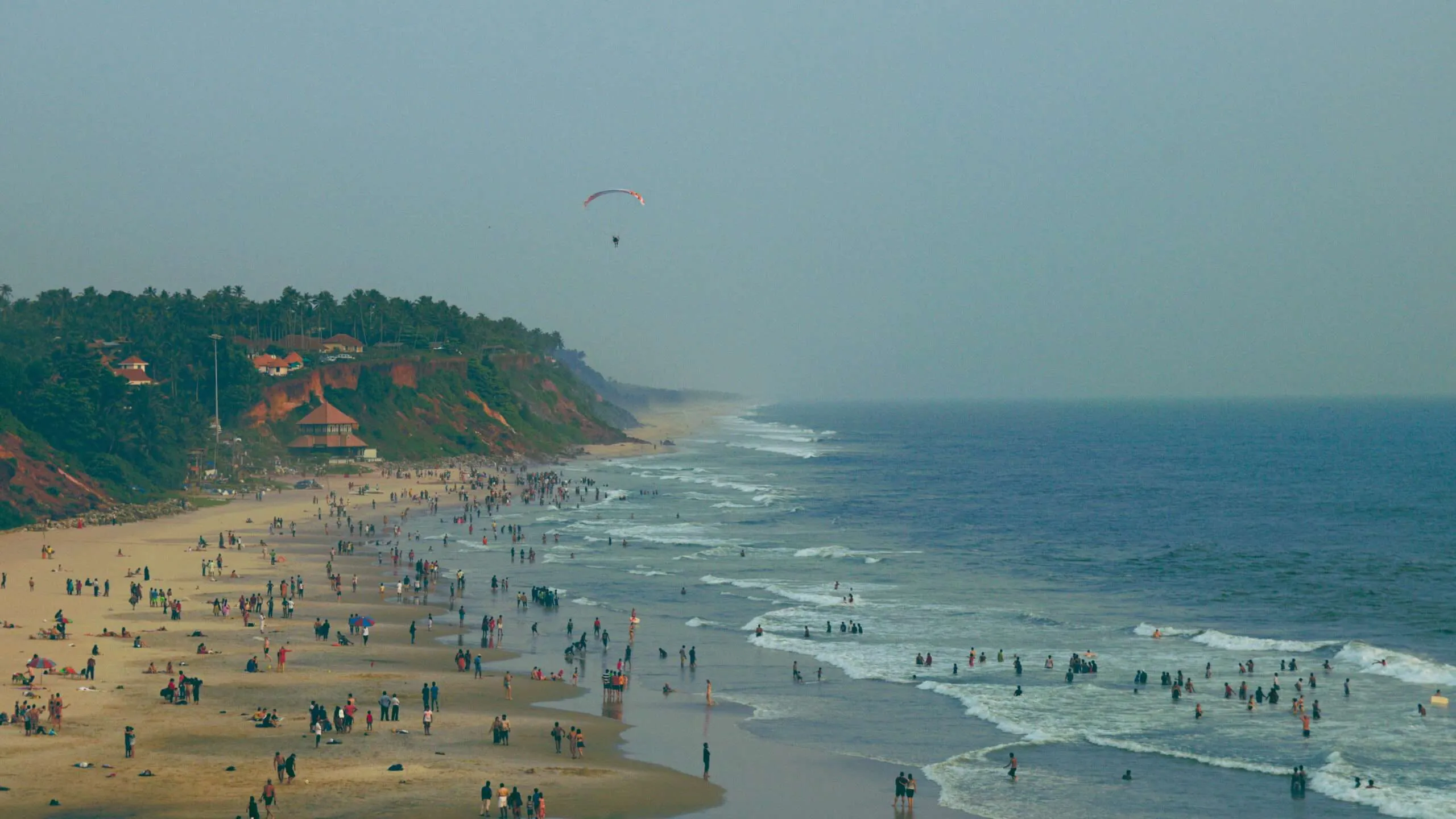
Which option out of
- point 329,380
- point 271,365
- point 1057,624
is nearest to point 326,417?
point 329,380

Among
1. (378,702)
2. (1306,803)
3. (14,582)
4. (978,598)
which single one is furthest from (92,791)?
(978,598)

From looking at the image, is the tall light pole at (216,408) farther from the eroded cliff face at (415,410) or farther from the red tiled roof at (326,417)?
the red tiled roof at (326,417)

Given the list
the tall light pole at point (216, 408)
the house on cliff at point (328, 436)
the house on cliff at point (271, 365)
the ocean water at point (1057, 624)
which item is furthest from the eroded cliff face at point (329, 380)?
the ocean water at point (1057, 624)

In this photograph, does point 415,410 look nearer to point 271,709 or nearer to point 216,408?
point 216,408

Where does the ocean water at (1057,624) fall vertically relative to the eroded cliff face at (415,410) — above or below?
below

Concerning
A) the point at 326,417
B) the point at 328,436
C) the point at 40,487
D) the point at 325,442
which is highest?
the point at 326,417

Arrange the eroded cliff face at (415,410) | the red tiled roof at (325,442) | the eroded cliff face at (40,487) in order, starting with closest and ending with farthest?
the eroded cliff face at (40,487), the red tiled roof at (325,442), the eroded cliff face at (415,410)

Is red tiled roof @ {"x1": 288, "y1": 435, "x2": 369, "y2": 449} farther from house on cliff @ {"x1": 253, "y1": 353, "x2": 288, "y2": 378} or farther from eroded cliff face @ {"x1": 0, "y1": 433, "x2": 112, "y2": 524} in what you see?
eroded cliff face @ {"x1": 0, "y1": 433, "x2": 112, "y2": 524}
